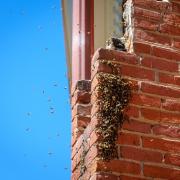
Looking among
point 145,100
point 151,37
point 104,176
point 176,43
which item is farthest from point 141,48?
point 104,176

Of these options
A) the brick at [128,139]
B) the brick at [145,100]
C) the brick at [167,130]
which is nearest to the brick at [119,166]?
the brick at [128,139]

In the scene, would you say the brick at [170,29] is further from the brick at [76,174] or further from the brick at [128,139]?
the brick at [76,174]

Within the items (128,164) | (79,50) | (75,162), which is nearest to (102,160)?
(128,164)

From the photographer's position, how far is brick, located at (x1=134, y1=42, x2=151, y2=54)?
3267 mm

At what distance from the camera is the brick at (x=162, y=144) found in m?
3.02

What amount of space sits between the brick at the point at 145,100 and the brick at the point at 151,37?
0.40m

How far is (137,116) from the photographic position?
10.1 feet

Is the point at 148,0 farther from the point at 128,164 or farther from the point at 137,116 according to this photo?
the point at 128,164

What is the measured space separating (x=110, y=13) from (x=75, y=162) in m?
1.88

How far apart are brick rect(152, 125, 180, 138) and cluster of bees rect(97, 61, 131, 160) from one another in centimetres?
22

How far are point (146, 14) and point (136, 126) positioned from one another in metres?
0.80

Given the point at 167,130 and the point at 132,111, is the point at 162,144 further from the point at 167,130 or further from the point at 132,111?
the point at 132,111

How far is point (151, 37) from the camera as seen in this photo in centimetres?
332

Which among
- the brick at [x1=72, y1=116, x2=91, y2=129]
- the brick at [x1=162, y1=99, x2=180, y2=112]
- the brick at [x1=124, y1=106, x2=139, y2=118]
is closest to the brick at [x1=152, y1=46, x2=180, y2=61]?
the brick at [x1=162, y1=99, x2=180, y2=112]
